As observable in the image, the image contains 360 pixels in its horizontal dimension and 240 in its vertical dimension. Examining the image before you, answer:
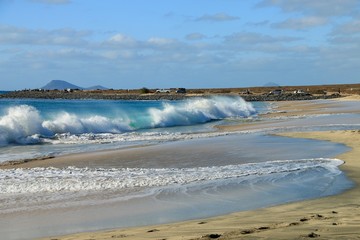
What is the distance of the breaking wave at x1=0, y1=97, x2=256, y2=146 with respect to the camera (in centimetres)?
2598

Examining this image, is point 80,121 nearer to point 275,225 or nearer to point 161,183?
point 161,183

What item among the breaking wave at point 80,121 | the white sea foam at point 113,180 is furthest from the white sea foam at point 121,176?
the breaking wave at point 80,121

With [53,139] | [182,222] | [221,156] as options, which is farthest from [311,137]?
[182,222]

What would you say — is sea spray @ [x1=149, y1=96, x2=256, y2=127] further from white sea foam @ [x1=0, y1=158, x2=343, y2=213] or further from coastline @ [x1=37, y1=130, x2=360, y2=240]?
coastline @ [x1=37, y1=130, x2=360, y2=240]

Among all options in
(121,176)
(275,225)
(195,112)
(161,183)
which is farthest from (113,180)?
(195,112)

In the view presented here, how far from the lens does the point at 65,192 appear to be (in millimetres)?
10648

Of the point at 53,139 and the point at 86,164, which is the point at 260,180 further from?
the point at 53,139

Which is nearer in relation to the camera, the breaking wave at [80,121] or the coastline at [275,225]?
the coastline at [275,225]

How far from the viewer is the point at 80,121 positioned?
32.7 metres

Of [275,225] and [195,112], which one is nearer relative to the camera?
[275,225]

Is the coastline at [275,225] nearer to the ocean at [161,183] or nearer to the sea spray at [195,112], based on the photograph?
the ocean at [161,183]

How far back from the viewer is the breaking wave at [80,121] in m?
26.0

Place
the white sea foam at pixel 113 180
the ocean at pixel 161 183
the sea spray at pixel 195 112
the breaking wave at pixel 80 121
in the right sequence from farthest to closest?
the sea spray at pixel 195 112 < the breaking wave at pixel 80 121 < the white sea foam at pixel 113 180 < the ocean at pixel 161 183

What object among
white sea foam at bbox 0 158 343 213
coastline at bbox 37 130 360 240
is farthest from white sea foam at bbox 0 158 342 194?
coastline at bbox 37 130 360 240
